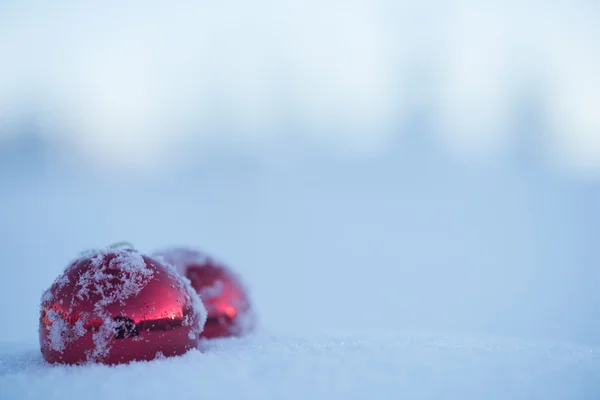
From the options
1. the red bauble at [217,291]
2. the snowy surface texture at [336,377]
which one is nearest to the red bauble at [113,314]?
the snowy surface texture at [336,377]

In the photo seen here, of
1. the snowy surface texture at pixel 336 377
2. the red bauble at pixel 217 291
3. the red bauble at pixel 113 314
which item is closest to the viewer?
the snowy surface texture at pixel 336 377

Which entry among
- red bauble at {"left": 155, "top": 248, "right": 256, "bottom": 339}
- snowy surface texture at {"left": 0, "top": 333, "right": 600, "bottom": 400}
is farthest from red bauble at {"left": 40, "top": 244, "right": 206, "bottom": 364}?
red bauble at {"left": 155, "top": 248, "right": 256, "bottom": 339}

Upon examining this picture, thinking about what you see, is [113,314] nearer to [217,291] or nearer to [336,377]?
Answer: [217,291]

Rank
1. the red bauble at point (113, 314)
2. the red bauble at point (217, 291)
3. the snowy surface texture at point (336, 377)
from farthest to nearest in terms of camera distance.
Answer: the red bauble at point (217, 291), the red bauble at point (113, 314), the snowy surface texture at point (336, 377)

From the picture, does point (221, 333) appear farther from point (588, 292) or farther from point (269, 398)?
point (588, 292)

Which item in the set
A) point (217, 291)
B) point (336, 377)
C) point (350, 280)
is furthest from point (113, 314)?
point (350, 280)

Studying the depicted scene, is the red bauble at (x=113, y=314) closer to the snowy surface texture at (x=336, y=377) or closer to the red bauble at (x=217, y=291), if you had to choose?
the snowy surface texture at (x=336, y=377)
